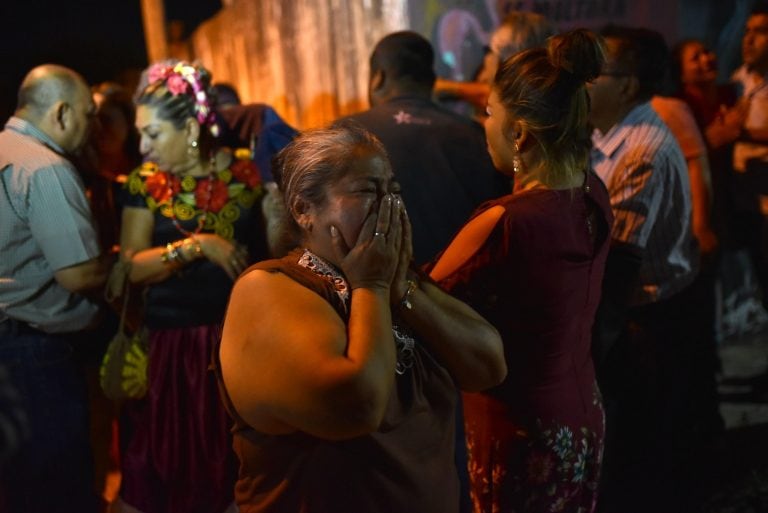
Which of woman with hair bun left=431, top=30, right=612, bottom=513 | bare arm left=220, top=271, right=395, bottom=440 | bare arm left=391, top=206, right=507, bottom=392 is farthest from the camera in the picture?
woman with hair bun left=431, top=30, right=612, bottom=513

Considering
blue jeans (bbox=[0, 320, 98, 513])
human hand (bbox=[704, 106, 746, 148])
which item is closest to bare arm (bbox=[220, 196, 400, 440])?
blue jeans (bbox=[0, 320, 98, 513])

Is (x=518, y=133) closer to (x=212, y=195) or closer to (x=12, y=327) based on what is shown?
(x=212, y=195)

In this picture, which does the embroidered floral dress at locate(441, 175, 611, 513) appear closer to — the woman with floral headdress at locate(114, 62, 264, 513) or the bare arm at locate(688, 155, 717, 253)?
the woman with floral headdress at locate(114, 62, 264, 513)

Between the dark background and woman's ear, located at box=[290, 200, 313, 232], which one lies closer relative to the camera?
woman's ear, located at box=[290, 200, 313, 232]

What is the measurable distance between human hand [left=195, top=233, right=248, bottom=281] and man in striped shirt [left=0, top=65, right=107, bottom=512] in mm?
497

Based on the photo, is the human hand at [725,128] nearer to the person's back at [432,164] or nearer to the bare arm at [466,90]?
the bare arm at [466,90]

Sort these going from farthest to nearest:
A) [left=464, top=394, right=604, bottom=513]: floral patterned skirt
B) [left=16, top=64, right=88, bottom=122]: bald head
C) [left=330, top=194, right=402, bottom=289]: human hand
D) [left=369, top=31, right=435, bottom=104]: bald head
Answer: [left=369, top=31, right=435, bottom=104]: bald head, [left=16, top=64, right=88, bottom=122]: bald head, [left=464, top=394, right=604, bottom=513]: floral patterned skirt, [left=330, top=194, right=402, bottom=289]: human hand

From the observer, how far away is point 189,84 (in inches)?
121

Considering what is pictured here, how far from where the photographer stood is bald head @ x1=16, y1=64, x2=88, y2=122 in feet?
10.3

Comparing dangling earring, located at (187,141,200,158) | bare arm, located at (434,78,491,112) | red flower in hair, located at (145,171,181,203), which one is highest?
dangling earring, located at (187,141,200,158)

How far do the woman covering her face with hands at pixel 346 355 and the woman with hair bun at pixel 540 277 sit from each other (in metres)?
0.29

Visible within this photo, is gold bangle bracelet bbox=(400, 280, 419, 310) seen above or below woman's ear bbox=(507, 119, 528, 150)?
below

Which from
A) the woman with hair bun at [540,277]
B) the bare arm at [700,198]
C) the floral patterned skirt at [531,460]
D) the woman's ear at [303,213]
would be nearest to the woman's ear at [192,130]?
the woman with hair bun at [540,277]

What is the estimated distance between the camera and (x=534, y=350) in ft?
6.91
